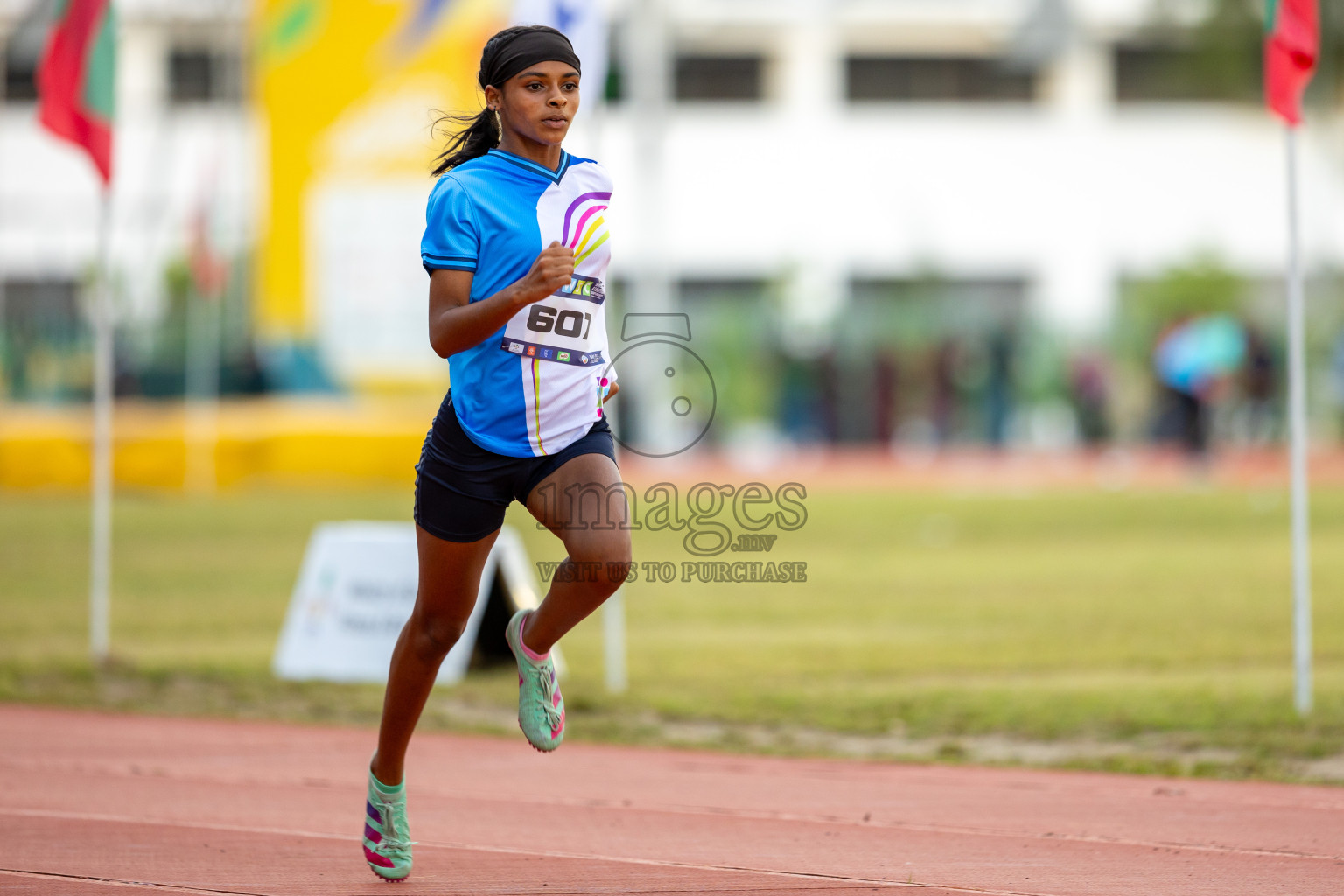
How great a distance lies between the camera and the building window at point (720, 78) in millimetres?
42469

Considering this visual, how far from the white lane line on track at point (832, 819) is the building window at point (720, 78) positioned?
124ft

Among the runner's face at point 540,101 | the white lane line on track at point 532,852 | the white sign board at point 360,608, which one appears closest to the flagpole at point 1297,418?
the white lane line on track at point 532,852

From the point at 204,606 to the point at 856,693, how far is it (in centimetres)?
545

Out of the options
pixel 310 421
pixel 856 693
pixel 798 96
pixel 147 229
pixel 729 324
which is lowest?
pixel 856 693

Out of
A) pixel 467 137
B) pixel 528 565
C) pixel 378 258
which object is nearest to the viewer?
pixel 467 137

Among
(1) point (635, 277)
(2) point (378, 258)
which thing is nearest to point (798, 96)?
(1) point (635, 277)

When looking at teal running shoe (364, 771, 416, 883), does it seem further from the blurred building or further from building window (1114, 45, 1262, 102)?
building window (1114, 45, 1262, 102)

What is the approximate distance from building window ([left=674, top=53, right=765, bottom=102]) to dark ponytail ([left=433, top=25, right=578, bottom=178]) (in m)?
38.7

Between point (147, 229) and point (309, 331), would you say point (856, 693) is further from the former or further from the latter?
point (147, 229)

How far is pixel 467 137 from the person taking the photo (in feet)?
15.1

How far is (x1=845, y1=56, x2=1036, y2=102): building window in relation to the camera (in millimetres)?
42406

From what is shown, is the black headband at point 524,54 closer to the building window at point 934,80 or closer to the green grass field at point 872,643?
the green grass field at point 872,643

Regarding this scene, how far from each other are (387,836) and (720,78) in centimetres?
3976

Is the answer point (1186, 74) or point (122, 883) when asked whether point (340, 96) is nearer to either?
point (122, 883)
